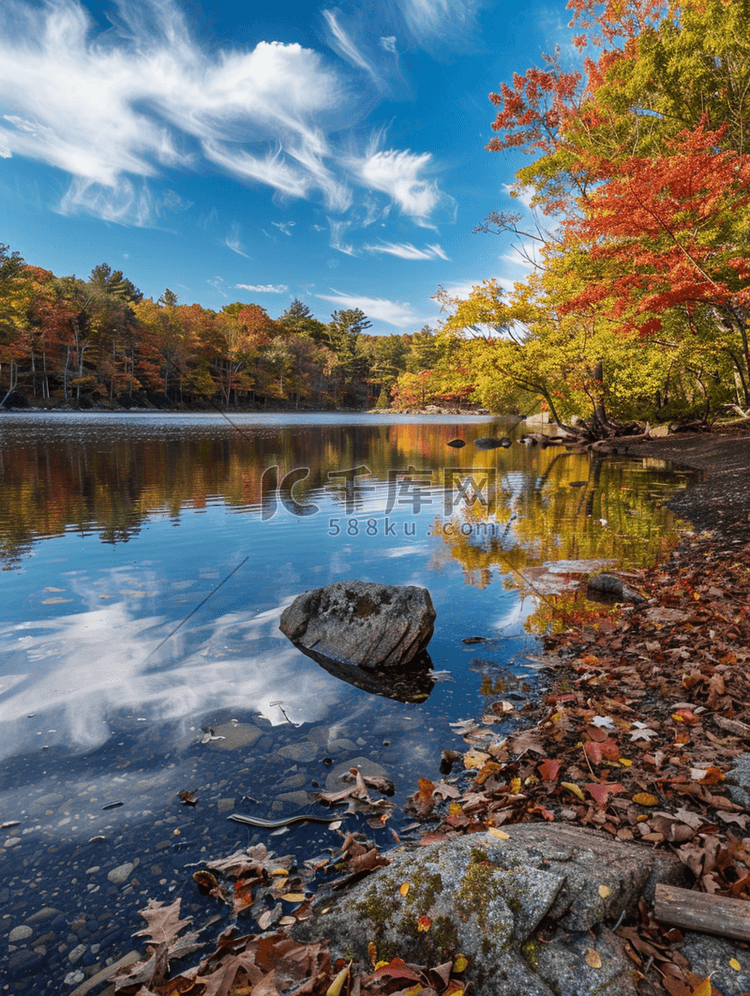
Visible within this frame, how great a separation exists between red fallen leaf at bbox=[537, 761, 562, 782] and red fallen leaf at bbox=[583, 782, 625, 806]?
24cm

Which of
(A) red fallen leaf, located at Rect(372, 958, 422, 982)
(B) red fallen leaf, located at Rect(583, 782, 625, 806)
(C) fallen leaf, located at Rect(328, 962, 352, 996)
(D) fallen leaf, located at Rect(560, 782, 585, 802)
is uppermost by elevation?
(A) red fallen leaf, located at Rect(372, 958, 422, 982)

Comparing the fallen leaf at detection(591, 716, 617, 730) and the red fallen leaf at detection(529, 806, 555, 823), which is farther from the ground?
the red fallen leaf at detection(529, 806, 555, 823)

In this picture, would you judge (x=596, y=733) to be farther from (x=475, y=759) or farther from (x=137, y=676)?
(x=137, y=676)

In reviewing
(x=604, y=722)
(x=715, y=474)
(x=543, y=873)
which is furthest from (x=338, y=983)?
(x=715, y=474)

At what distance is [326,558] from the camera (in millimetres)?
9836

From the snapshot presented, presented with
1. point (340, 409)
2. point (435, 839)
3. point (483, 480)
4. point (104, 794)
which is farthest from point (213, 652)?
point (340, 409)

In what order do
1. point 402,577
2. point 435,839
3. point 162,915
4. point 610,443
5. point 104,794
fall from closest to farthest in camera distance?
point 162,915, point 435,839, point 104,794, point 402,577, point 610,443

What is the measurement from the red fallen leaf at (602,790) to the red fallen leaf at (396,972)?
5.40 ft

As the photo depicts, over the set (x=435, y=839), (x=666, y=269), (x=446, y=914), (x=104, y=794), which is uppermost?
(x=666, y=269)

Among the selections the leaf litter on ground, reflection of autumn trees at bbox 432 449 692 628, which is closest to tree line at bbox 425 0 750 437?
reflection of autumn trees at bbox 432 449 692 628

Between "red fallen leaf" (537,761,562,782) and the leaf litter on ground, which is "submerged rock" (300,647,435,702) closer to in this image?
the leaf litter on ground

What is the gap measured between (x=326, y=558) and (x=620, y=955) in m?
8.14

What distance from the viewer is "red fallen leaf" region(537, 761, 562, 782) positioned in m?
3.45

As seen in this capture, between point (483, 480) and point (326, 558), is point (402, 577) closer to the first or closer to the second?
point (326, 558)
